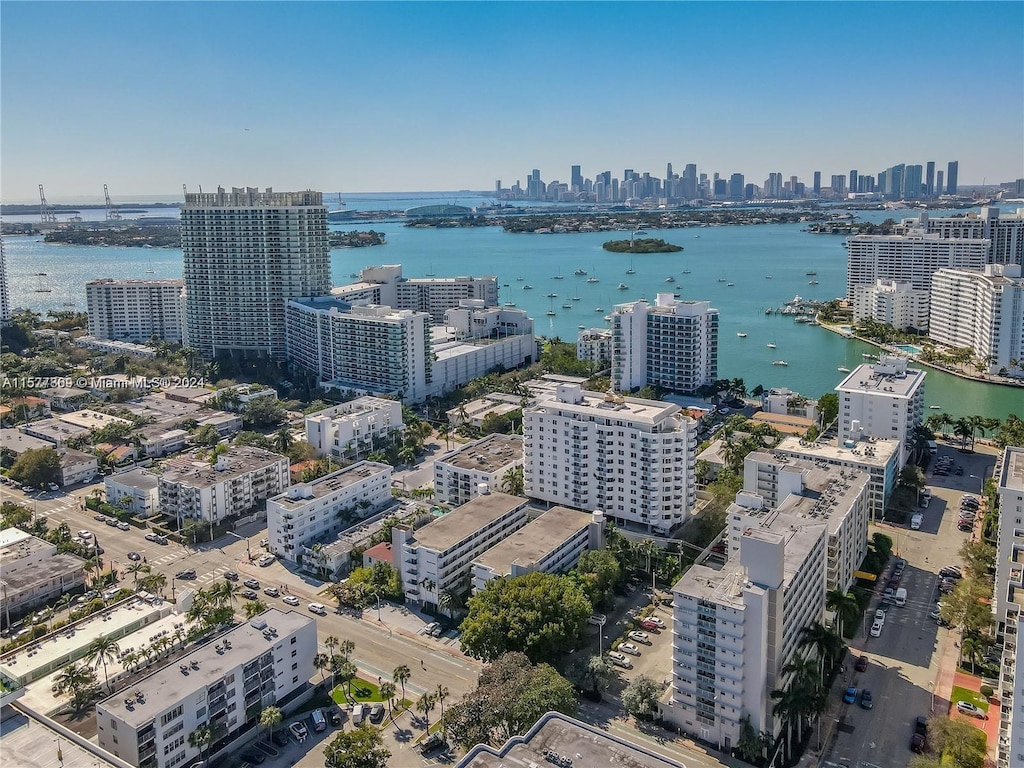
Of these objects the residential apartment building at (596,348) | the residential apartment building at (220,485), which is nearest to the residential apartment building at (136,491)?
the residential apartment building at (220,485)

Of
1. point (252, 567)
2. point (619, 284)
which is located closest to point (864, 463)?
point (252, 567)

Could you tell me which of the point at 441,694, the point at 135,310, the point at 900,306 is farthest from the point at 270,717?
the point at 900,306

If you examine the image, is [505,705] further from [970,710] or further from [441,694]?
[970,710]

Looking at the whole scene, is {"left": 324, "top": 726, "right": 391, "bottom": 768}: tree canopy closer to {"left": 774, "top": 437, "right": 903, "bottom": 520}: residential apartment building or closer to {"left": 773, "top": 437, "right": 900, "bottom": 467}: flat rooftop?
{"left": 774, "top": 437, "right": 903, "bottom": 520}: residential apartment building

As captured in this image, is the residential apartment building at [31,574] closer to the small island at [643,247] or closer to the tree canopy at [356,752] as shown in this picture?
the tree canopy at [356,752]

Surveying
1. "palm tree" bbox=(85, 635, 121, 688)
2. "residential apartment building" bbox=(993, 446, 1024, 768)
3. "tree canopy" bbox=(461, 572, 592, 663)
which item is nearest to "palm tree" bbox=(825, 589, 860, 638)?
"residential apartment building" bbox=(993, 446, 1024, 768)
